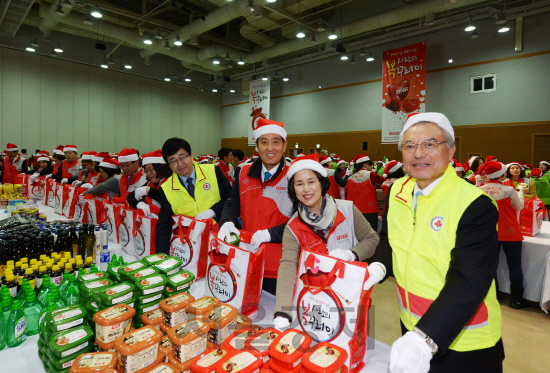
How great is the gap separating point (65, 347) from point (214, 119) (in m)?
20.3

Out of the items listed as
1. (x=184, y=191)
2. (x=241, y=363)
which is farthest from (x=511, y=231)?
(x=241, y=363)

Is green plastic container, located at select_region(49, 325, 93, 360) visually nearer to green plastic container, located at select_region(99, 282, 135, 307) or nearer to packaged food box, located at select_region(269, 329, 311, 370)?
green plastic container, located at select_region(99, 282, 135, 307)

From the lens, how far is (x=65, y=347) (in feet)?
3.61

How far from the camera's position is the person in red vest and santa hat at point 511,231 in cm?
335

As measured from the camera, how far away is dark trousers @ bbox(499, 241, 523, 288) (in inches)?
135

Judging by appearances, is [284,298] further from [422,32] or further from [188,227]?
[422,32]

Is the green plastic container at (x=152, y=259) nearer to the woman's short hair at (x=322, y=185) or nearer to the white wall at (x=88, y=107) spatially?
the woman's short hair at (x=322, y=185)

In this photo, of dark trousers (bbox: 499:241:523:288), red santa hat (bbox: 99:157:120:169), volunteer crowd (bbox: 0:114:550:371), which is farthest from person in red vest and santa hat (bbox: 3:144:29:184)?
dark trousers (bbox: 499:241:523:288)

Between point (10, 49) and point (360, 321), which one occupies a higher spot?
point (10, 49)

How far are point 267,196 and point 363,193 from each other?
411cm

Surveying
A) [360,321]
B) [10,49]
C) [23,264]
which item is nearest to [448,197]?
[360,321]

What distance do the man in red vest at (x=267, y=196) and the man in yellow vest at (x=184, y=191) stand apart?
0.33 metres

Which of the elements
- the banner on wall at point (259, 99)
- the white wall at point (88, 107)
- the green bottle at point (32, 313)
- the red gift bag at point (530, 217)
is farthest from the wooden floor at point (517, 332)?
the white wall at point (88, 107)

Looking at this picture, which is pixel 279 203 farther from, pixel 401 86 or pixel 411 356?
pixel 401 86
